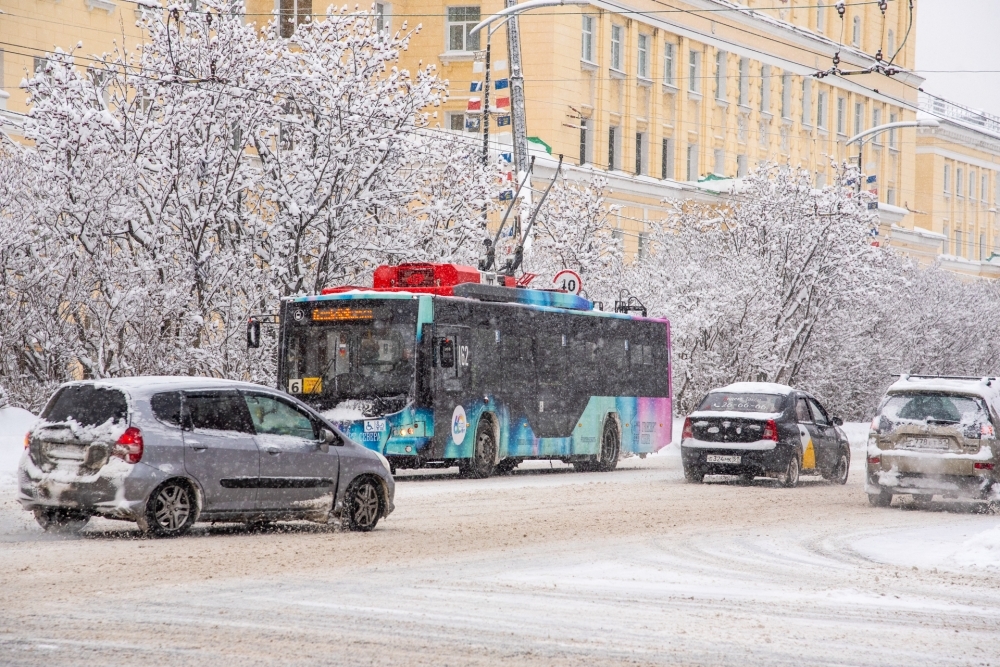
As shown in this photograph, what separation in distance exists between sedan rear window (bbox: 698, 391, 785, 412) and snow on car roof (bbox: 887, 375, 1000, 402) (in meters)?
3.80

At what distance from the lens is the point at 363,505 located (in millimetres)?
15727

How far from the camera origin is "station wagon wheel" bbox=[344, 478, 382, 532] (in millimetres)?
15633

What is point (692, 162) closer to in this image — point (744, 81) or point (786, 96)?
point (744, 81)

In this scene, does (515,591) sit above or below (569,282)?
below

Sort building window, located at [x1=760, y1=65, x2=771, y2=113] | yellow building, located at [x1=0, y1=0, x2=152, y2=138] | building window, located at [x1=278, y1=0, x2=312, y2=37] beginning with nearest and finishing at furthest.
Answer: yellow building, located at [x1=0, y1=0, x2=152, y2=138] → building window, located at [x1=278, y1=0, x2=312, y2=37] → building window, located at [x1=760, y1=65, x2=771, y2=113]

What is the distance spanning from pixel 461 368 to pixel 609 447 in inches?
224

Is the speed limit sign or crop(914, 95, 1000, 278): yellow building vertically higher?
crop(914, 95, 1000, 278): yellow building

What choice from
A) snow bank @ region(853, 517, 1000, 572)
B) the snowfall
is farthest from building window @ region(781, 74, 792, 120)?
snow bank @ region(853, 517, 1000, 572)

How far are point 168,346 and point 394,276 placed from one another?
5117mm

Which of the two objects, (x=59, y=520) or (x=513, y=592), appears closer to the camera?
(x=513, y=592)

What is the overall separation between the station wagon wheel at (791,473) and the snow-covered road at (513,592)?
574 cm

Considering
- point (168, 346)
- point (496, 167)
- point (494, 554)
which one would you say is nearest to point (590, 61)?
point (496, 167)

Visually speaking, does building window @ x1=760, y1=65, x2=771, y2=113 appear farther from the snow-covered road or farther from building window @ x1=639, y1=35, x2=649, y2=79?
the snow-covered road

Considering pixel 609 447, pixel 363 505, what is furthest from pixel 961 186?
pixel 363 505
